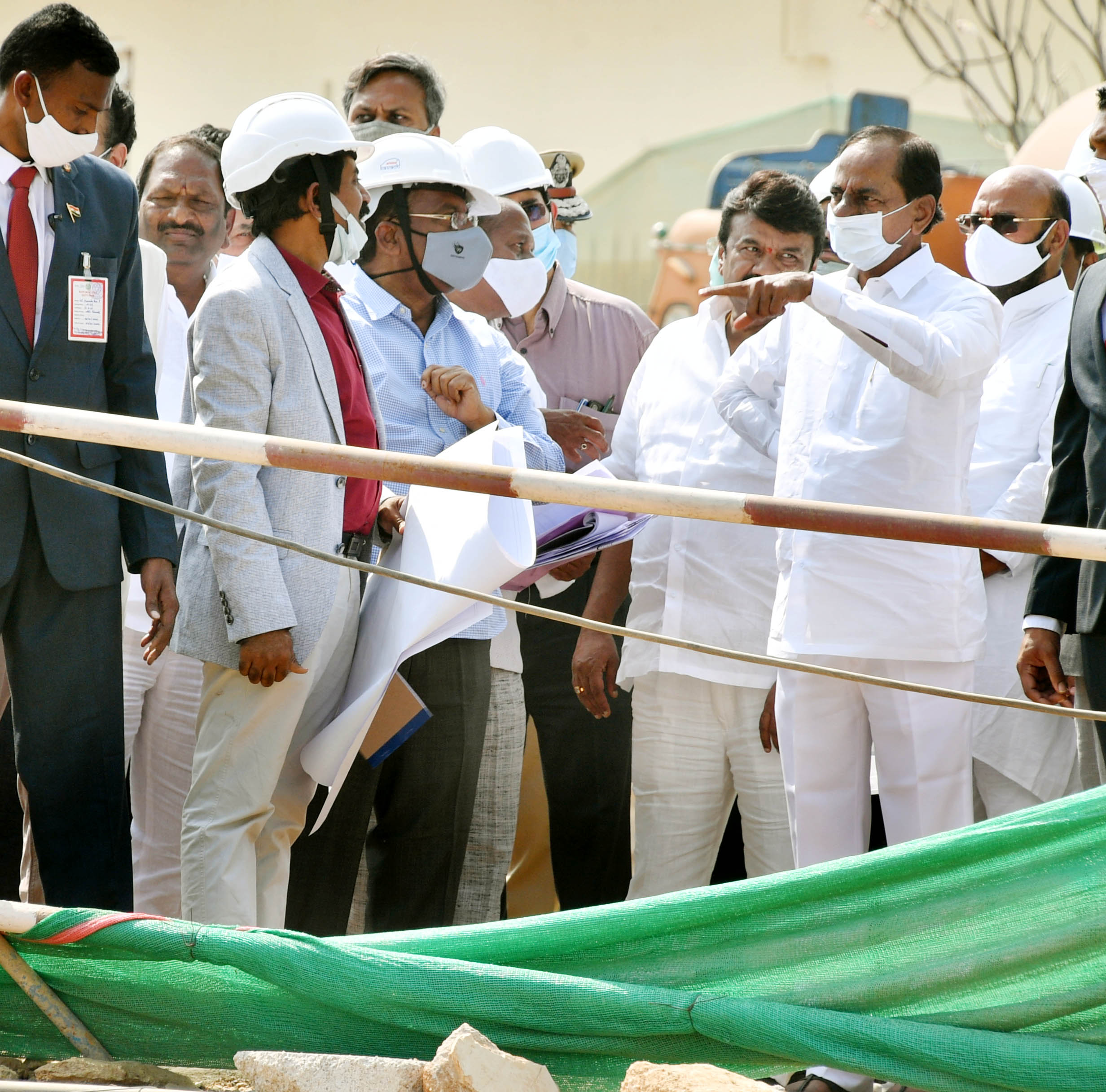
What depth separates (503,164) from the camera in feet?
15.0

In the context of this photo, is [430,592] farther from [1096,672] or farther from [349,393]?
[1096,672]

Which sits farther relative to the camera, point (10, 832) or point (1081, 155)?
point (1081, 155)

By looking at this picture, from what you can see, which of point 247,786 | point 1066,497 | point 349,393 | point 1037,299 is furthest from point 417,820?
point 1037,299

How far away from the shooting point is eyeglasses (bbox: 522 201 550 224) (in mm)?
4613

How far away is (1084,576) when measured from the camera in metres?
3.11

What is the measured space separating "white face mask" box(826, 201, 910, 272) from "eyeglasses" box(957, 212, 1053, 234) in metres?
1.07

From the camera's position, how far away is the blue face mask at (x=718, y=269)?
3.96 m

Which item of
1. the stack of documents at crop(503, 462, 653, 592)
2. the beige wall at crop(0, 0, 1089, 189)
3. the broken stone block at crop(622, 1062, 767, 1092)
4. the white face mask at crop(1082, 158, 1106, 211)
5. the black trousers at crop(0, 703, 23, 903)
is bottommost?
the black trousers at crop(0, 703, 23, 903)

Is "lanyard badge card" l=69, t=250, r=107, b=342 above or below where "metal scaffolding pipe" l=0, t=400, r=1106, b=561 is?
above

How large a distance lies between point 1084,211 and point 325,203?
2607 millimetres

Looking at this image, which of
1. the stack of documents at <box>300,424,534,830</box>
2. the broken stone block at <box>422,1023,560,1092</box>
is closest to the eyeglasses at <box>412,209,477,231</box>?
the stack of documents at <box>300,424,534,830</box>

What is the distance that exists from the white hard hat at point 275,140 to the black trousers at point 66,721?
825 mm

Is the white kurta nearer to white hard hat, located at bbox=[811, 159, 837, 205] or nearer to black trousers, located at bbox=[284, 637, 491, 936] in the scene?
white hard hat, located at bbox=[811, 159, 837, 205]

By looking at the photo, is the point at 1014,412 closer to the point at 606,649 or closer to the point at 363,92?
the point at 606,649
